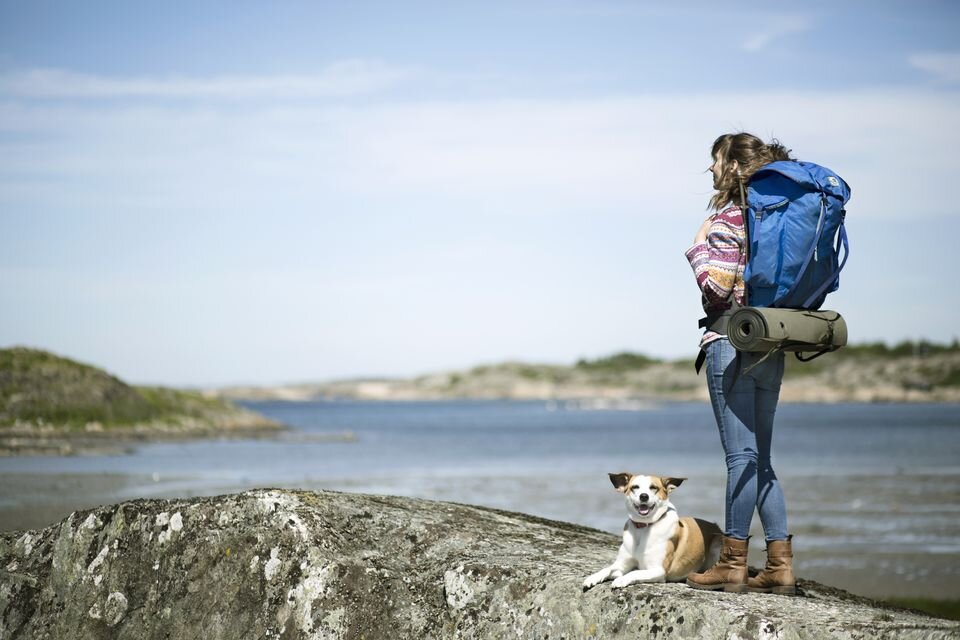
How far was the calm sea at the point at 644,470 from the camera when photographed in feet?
65.1

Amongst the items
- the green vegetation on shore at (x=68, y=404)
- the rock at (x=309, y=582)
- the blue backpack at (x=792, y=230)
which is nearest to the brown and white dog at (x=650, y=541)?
the rock at (x=309, y=582)

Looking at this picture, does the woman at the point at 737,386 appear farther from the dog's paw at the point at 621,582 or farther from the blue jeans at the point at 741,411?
the dog's paw at the point at 621,582

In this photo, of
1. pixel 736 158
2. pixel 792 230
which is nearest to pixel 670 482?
pixel 792 230

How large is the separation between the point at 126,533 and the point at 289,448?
5204 centimetres

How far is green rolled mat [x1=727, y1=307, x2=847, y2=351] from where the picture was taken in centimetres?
530

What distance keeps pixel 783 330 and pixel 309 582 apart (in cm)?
284

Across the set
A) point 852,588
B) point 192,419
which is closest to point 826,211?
point 852,588

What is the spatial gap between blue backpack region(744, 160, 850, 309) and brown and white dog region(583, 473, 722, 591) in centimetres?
120

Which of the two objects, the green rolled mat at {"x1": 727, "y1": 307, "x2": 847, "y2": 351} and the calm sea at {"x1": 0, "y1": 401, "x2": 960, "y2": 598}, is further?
the calm sea at {"x1": 0, "y1": 401, "x2": 960, "y2": 598}

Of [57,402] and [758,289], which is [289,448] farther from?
[758,289]

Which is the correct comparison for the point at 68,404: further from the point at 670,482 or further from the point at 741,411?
the point at 741,411

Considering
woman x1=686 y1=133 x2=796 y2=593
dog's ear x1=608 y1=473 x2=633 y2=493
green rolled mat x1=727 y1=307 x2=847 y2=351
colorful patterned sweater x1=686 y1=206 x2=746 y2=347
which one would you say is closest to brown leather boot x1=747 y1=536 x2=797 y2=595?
woman x1=686 y1=133 x2=796 y2=593

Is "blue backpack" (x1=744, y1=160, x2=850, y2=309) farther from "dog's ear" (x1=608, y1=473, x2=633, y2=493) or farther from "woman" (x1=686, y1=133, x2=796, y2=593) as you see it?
"dog's ear" (x1=608, y1=473, x2=633, y2=493)

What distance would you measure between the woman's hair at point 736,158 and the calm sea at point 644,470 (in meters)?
12.2
